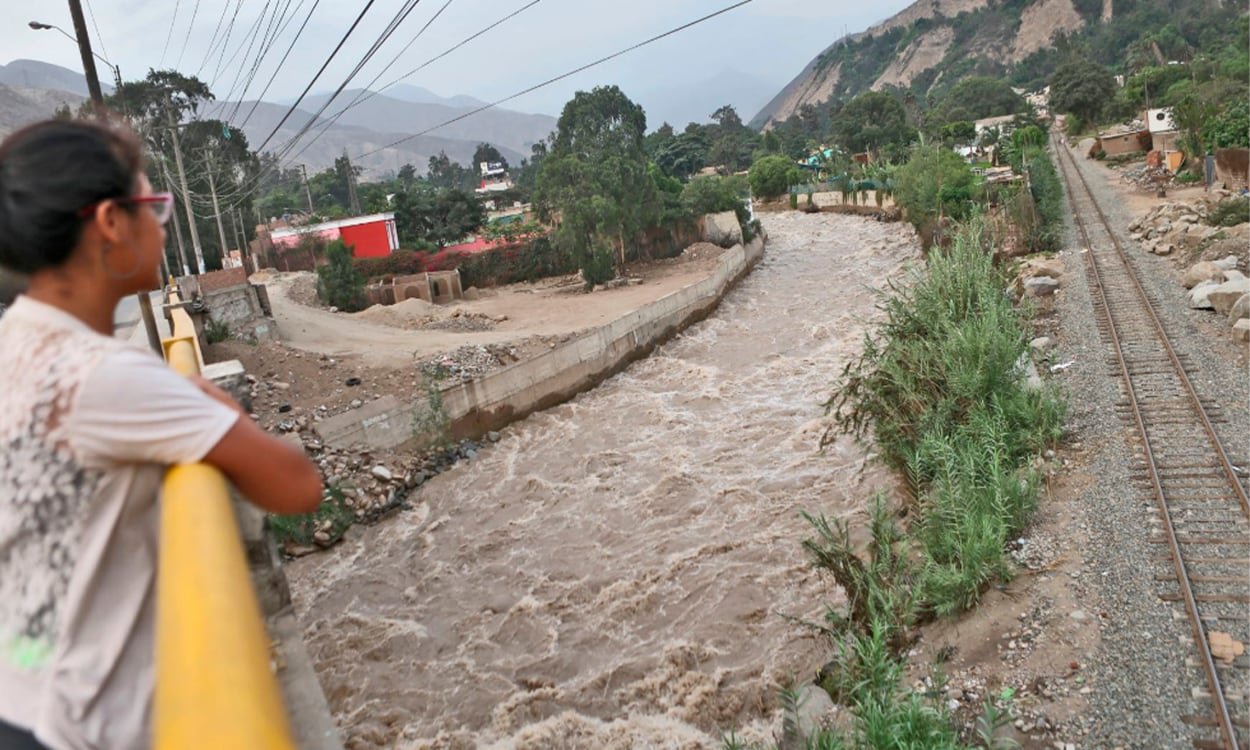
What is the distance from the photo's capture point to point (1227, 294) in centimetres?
1330

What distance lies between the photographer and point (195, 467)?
129 centimetres

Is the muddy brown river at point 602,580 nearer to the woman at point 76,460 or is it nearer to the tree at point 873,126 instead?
the woman at point 76,460

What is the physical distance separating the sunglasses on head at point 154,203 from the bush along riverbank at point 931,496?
5.08 m

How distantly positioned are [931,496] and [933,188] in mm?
24560

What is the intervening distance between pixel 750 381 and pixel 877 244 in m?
19.4

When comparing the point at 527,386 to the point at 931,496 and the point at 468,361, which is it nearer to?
the point at 468,361

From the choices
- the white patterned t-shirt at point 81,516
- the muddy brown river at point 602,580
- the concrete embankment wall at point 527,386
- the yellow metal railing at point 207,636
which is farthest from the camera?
the concrete embankment wall at point 527,386

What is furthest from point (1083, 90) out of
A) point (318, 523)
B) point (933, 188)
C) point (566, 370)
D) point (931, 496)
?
point (318, 523)

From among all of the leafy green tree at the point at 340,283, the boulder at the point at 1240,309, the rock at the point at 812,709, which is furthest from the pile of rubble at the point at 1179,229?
the leafy green tree at the point at 340,283

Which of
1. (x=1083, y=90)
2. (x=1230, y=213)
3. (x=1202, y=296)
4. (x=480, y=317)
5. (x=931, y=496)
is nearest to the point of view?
(x=931, y=496)

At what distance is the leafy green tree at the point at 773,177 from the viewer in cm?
5669

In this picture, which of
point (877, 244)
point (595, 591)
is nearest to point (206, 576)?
point (595, 591)

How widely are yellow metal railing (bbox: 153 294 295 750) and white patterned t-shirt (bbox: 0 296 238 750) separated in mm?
67

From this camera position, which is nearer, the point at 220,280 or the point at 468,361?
the point at 468,361
